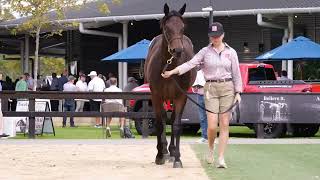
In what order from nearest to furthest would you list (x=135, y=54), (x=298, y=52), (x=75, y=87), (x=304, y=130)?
(x=304, y=130)
(x=298, y=52)
(x=135, y=54)
(x=75, y=87)

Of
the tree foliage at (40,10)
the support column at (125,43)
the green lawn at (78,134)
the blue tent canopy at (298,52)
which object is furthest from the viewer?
the support column at (125,43)

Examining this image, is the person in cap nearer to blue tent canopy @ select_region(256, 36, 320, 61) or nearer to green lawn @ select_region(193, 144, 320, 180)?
green lawn @ select_region(193, 144, 320, 180)

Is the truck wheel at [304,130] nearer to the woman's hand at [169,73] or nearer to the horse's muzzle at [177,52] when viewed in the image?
the woman's hand at [169,73]

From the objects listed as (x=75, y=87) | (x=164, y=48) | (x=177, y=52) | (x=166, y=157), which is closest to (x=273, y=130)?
(x=166, y=157)

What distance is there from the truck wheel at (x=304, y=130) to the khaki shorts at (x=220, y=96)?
379 inches

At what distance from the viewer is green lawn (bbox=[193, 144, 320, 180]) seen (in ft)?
32.3

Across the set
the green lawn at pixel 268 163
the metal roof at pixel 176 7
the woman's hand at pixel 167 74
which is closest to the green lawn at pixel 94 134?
the metal roof at pixel 176 7

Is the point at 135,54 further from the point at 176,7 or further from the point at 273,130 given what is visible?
the point at 273,130

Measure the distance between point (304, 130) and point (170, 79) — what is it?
9.96 m

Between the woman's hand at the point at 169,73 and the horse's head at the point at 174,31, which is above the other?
the horse's head at the point at 174,31

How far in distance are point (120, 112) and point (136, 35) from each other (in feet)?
53.7

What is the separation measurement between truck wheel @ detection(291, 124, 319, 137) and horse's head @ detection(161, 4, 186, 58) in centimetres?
994

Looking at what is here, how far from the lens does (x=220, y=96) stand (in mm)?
10930

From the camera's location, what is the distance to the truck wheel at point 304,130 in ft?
66.5
